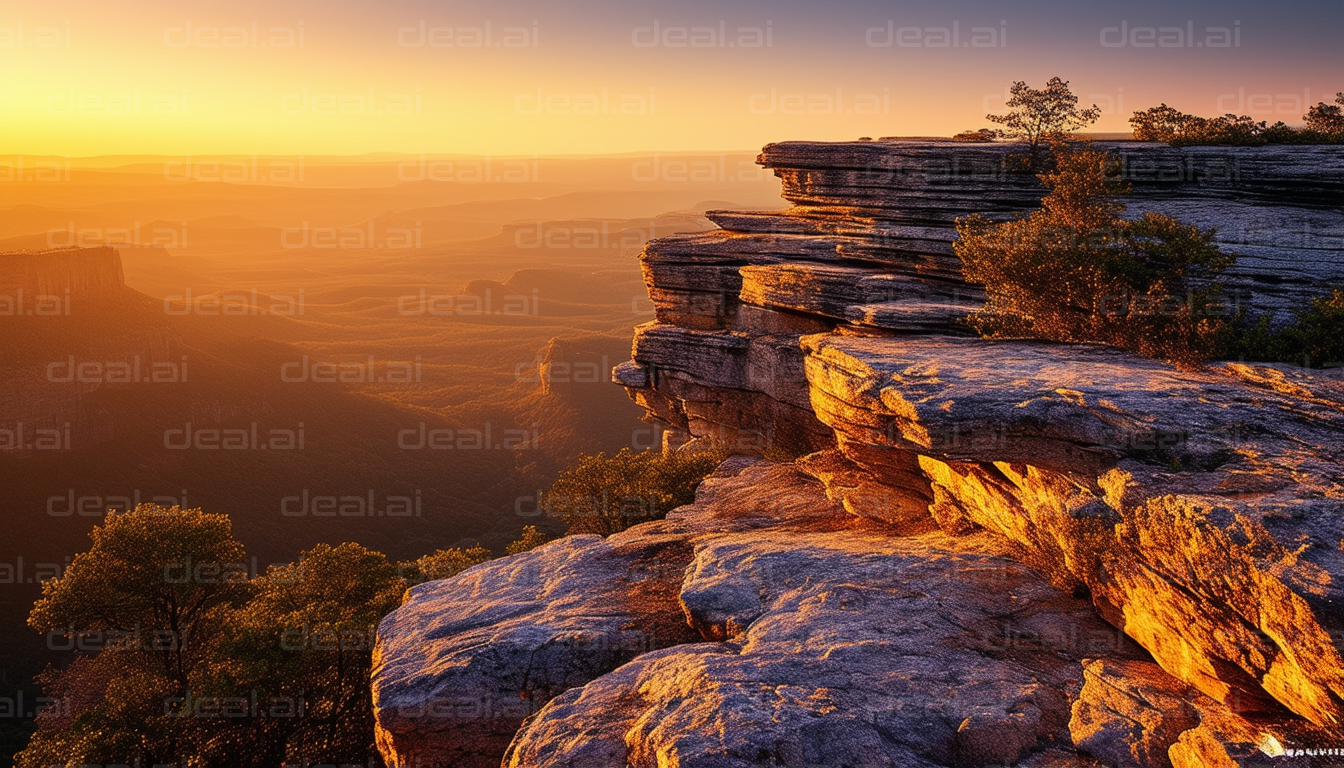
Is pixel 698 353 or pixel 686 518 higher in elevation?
pixel 698 353

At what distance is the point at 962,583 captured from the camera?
67.0 feet

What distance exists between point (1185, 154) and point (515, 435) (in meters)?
129

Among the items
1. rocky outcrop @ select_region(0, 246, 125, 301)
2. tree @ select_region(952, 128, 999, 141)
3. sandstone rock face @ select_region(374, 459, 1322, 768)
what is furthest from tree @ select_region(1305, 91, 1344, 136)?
rocky outcrop @ select_region(0, 246, 125, 301)

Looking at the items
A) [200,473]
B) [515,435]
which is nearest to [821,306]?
[200,473]

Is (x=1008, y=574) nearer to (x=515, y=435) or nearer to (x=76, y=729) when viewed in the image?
(x=76, y=729)

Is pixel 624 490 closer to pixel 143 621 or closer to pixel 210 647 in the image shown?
pixel 210 647

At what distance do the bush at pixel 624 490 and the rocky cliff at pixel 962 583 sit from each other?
33.0 ft

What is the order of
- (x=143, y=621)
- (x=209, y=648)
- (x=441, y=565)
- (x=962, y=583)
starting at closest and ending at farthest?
(x=962, y=583), (x=143, y=621), (x=209, y=648), (x=441, y=565)

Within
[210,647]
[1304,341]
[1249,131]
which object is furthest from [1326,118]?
[210,647]

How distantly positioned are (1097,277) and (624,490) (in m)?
29.5

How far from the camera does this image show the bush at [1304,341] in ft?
77.6

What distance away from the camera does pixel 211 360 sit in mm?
130250

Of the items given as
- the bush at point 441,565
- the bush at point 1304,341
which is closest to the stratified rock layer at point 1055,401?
the bush at point 1304,341

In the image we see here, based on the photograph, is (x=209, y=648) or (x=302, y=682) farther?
(x=209, y=648)
